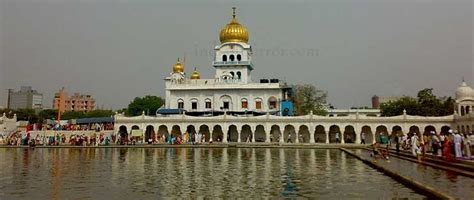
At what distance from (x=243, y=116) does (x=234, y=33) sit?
13.8 meters

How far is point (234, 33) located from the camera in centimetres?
5953

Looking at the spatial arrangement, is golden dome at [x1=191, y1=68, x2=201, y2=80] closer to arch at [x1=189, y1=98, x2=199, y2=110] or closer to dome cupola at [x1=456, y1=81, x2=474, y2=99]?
arch at [x1=189, y1=98, x2=199, y2=110]

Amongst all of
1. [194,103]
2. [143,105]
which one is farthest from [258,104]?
[143,105]

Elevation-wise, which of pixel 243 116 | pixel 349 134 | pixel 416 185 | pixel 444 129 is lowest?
pixel 416 185

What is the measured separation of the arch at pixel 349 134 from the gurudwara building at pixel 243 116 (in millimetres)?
105

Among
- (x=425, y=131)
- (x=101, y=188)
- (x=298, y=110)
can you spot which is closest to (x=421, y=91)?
(x=425, y=131)

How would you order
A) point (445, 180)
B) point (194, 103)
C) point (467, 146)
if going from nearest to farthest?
1. point (445, 180)
2. point (467, 146)
3. point (194, 103)

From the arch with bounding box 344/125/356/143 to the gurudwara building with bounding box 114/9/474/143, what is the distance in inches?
4.1

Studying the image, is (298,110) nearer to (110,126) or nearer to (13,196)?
(110,126)

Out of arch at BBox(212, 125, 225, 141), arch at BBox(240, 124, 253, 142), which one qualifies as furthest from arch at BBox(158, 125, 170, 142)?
arch at BBox(240, 124, 253, 142)

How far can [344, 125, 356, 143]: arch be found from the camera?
49781 millimetres

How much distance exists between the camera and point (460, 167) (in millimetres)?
16625

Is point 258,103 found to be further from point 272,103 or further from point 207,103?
point 207,103

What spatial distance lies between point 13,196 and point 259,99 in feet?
150
